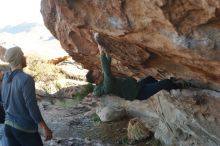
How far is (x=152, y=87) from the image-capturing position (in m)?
6.80

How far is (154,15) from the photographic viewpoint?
5.72m

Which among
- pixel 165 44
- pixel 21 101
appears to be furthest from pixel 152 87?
pixel 21 101

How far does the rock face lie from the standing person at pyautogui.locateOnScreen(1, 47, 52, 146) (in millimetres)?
1585

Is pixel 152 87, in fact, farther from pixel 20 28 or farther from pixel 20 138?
pixel 20 28

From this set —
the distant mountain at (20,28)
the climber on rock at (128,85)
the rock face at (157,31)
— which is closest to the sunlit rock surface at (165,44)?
the rock face at (157,31)

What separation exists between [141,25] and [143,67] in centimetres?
201

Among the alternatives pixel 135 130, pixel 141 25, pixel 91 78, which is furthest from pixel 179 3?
pixel 135 130

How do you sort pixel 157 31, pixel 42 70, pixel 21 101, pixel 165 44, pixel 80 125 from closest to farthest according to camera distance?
1. pixel 21 101
2. pixel 157 31
3. pixel 165 44
4. pixel 80 125
5. pixel 42 70

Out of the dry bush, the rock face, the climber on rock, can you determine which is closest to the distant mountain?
the dry bush

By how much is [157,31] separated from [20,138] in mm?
2210

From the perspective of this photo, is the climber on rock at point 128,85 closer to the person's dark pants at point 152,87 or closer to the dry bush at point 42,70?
the person's dark pants at point 152,87

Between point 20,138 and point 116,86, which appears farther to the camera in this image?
point 116,86

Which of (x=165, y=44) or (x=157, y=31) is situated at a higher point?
(x=157, y=31)

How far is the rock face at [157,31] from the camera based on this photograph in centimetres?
549
